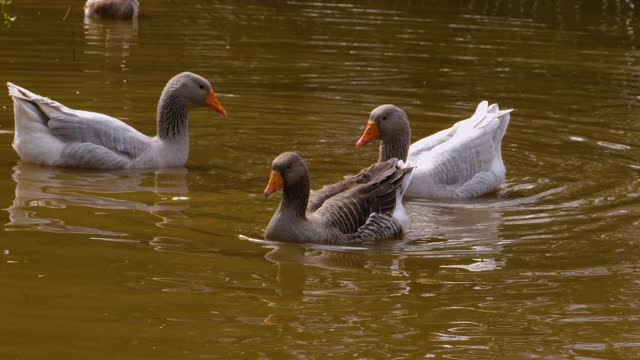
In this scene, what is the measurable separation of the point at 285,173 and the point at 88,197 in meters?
Answer: 2.29

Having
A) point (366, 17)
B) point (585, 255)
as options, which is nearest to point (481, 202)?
point (585, 255)

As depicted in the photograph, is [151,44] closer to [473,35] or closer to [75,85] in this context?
[75,85]

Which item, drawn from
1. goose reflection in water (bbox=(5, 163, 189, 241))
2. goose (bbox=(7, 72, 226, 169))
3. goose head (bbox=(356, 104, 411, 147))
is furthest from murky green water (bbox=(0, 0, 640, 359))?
goose head (bbox=(356, 104, 411, 147))

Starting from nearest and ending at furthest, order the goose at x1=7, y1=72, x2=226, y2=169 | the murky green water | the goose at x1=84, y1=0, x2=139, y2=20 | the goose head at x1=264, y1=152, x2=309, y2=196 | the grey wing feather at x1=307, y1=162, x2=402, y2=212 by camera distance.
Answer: the murky green water → the goose head at x1=264, y1=152, x2=309, y2=196 → the grey wing feather at x1=307, y1=162, x2=402, y2=212 → the goose at x1=7, y1=72, x2=226, y2=169 → the goose at x1=84, y1=0, x2=139, y2=20

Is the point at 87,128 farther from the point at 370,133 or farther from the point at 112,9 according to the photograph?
the point at 112,9

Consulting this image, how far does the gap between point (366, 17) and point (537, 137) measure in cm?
1109

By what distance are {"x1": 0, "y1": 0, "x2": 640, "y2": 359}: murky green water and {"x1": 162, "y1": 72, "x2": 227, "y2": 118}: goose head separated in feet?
2.08

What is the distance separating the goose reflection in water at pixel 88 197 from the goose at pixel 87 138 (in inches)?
4.6

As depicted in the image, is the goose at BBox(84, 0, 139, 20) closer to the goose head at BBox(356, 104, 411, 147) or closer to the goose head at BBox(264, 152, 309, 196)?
the goose head at BBox(356, 104, 411, 147)

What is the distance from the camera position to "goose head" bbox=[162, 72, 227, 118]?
13.1 metres

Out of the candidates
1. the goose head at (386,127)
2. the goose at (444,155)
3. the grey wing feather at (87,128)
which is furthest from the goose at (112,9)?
the goose head at (386,127)

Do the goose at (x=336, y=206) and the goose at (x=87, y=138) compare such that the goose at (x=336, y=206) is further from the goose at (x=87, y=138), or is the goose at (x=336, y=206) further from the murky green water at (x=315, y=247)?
the goose at (x=87, y=138)

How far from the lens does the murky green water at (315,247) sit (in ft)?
25.6

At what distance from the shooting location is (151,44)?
20.8 meters
